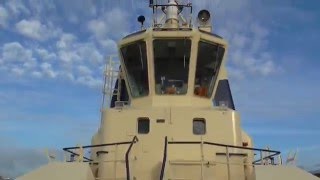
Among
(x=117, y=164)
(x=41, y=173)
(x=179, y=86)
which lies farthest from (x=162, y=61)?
(x=41, y=173)

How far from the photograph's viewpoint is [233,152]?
12.3 metres

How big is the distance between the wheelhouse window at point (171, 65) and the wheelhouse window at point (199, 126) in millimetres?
1159

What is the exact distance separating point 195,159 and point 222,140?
3.63ft

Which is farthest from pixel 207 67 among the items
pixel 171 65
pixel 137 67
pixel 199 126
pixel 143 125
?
pixel 143 125

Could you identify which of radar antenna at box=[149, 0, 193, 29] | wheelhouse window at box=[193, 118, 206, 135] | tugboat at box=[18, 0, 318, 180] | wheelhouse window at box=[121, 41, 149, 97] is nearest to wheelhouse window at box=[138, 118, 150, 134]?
tugboat at box=[18, 0, 318, 180]

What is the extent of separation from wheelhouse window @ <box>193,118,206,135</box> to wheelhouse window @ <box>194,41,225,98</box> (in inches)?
46.3

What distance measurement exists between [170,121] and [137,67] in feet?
7.65

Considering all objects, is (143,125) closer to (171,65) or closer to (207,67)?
(171,65)

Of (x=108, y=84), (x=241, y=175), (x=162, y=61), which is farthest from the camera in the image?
(x=108, y=84)

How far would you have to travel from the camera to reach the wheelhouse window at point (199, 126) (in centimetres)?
1276

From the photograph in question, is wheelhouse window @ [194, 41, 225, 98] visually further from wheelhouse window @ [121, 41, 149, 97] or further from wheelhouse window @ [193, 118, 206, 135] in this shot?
wheelhouse window @ [121, 41, 149, 97]

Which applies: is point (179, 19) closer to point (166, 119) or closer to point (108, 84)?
point (108, 84)

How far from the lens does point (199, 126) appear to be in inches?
505

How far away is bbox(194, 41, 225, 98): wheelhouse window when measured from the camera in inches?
537
